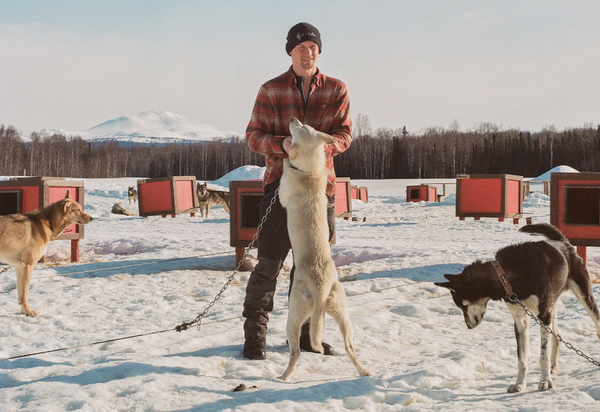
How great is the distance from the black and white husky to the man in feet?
3.37

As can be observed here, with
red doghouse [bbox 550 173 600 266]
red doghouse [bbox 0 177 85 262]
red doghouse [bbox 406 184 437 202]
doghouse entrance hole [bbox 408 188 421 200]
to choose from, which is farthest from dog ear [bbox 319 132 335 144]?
doghouse entrance hole [bbox 408 188 421 200]

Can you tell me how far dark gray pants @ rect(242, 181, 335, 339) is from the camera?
3.59 m

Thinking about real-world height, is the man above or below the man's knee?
above

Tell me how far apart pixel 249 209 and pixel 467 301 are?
14.8 ft

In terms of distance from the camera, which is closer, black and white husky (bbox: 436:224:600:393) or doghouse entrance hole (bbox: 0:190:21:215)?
black and white husky (bbox: 436:224:600:393)

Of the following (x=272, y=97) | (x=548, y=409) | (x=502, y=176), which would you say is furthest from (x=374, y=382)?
(x=502, y=176)

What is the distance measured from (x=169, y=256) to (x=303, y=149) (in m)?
6.30

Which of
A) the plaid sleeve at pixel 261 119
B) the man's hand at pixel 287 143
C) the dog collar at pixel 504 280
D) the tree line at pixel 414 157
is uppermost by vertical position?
the tree line at pixel 414 157

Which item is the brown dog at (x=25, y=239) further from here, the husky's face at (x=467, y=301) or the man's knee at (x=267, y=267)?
the husky's face at (x=467, y=301)

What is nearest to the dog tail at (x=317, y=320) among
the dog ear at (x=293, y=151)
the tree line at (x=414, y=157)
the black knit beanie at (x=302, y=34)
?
the dog ear at (x=293, y=151)

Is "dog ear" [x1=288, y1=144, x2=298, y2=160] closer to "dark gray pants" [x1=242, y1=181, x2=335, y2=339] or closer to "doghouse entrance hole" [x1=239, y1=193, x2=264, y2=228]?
"dark gray pants" [x1=242, y1=181, x2=335, y2=339]

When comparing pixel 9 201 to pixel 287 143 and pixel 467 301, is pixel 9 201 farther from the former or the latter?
pixel 467 301

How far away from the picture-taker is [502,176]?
1466cm

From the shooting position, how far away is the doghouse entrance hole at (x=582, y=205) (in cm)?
699
